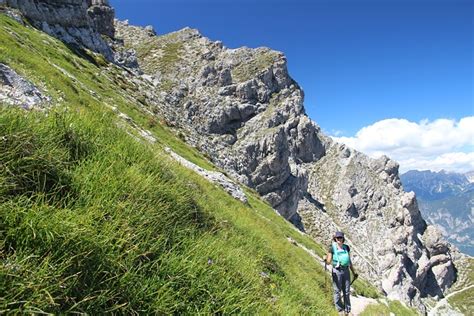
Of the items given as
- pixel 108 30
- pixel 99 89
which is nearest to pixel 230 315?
pixel 99 89

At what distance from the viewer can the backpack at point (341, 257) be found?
14352 millimetres

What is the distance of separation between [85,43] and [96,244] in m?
82.5

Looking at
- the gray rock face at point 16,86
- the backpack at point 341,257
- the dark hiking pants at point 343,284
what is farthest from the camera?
the dark hiking pants at point 343,284

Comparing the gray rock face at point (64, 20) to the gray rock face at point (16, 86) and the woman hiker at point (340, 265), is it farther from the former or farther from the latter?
the woman hiker at point (340, 265)

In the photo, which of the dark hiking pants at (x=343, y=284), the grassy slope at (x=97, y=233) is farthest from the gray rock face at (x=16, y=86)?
the dark hiking pants at (x=343, y=284)

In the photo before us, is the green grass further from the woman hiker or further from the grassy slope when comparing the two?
the woman hiker

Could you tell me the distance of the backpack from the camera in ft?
47.1

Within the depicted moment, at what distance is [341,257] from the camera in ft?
47.1

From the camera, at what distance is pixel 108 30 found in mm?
130625

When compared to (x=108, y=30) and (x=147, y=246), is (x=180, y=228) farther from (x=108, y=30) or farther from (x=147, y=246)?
(x=108, y=30)

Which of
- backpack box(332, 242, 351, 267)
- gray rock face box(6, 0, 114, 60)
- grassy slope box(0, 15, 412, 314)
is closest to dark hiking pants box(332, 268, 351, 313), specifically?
backpack box(332, 242, 351, 267)

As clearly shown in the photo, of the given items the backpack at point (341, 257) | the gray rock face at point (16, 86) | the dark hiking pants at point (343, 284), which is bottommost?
the dark hiking pants at point (343, 284)

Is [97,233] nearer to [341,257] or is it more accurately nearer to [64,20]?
[341,257]

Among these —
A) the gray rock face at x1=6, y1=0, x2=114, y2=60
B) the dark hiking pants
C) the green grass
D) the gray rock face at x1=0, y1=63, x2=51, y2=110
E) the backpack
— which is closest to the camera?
the green grass
